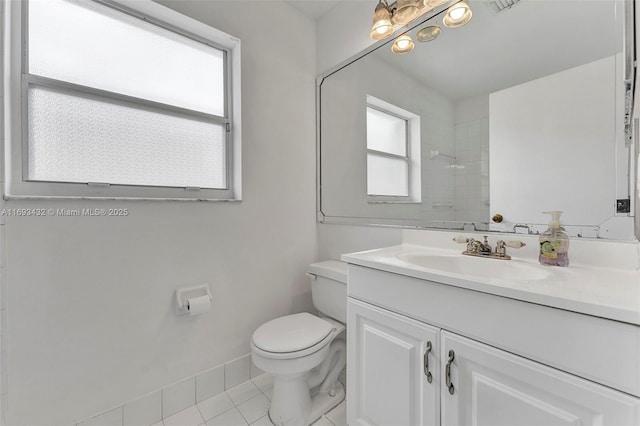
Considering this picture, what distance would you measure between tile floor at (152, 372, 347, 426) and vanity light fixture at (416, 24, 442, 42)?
1966mm

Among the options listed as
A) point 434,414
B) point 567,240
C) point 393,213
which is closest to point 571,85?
point 567,240

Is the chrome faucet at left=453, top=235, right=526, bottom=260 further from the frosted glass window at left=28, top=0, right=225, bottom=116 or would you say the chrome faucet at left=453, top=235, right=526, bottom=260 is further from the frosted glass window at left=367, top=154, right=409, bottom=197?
the frosted glass window at left=28, top=0, right=225, bottom=116

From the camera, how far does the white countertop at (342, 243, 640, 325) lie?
57cm

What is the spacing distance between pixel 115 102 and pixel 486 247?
5.98 feet

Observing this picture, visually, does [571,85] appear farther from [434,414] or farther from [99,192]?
[99,192]

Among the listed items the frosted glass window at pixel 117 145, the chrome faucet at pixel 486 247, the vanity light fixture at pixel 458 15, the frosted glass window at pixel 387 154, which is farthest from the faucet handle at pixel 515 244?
the frosted glass window at pixel 117 145

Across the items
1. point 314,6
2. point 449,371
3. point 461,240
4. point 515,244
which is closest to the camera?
point 449,371

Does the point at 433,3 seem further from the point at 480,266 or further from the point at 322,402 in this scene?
the point at 322,402

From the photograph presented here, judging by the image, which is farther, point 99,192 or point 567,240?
point 99,192

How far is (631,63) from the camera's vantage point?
860mm

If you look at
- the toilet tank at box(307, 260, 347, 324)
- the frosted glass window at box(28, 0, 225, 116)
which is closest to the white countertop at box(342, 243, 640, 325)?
the toilet tank at box(307, 260, 347, 324)

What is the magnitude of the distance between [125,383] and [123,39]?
5.44 ft

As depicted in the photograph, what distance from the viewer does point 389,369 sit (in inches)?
38.8

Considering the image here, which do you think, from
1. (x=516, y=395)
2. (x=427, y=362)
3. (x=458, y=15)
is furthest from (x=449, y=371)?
(x=458, y=15)
